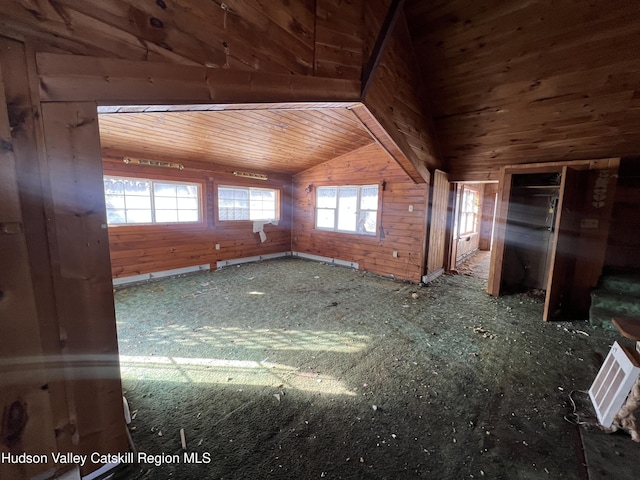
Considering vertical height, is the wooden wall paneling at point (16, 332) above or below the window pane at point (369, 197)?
below

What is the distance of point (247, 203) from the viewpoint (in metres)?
5.96

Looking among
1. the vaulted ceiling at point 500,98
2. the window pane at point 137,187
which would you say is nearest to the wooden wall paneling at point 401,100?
the vaulted ceiling at point 500,98

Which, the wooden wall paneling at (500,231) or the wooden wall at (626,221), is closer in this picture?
the wooden wall at (626,221)

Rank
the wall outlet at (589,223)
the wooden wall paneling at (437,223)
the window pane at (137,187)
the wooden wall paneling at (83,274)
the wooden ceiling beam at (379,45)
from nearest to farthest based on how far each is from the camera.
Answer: the wooden wall paneling at (83,274) → the wooden ceiling beam at (379,45) → the wall outlet at (589,223) → the window pane at (137,187) → the wooden wall paneling at (437,223)

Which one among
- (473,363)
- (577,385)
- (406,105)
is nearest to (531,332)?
(577,385)

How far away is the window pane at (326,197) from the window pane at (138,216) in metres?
3.56

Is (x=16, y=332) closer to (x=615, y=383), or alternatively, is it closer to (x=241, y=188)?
(x=615, y=383)

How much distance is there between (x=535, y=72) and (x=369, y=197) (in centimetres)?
308

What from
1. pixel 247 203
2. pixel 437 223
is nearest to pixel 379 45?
pixel 437 223

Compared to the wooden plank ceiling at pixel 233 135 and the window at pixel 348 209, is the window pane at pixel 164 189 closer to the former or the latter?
the wooden plank ceiling at pixel 233 135

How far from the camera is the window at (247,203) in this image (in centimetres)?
550

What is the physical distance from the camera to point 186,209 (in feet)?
16.1

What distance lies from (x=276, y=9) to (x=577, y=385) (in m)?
3.59

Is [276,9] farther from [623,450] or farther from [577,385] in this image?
[577,385]
